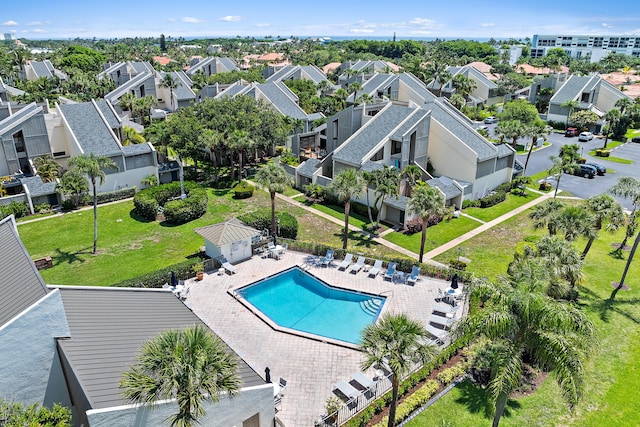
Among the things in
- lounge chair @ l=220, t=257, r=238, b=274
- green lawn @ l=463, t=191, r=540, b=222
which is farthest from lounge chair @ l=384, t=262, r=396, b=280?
green lawn @ l=463, t=191, r=540, b=222

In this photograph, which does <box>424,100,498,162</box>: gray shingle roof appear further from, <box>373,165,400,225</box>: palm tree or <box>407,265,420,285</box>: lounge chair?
<box>407,265,420,285</box>: lounge chair

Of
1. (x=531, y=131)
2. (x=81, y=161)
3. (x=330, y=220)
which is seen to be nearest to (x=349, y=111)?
(x=330, y=220)

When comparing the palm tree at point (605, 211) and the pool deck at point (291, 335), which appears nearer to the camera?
the pool deck at point (291, 335)

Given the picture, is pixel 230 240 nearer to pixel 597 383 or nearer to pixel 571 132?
pixel 597 383

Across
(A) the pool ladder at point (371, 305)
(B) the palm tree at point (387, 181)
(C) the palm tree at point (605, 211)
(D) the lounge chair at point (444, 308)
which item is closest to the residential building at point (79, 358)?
(A) the pool ladder at point (371, 305)

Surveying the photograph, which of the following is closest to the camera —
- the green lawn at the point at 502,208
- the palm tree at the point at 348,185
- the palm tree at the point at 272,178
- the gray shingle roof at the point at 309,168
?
the palm tree at the point at 348,185

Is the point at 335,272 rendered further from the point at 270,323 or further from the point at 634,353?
the point at 634,353

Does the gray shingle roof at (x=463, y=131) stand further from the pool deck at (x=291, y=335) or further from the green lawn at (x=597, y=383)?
the pool deck at (x=291, y=335)
